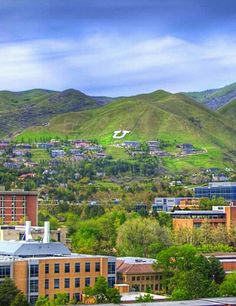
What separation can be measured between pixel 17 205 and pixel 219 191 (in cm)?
3756

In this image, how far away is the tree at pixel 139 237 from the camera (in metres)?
90.6

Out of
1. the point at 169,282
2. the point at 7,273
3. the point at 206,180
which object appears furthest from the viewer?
the point at 206,180

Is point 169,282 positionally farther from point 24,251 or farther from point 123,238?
point 123,238

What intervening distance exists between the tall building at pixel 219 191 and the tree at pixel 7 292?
3664 inches

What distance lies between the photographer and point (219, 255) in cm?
8419

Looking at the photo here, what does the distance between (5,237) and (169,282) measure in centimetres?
2609

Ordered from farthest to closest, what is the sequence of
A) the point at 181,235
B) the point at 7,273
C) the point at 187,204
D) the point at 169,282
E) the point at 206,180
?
the point at 206,180
the point at 187,204
the point at 181,235
the point at 169,282
the point at 7,273

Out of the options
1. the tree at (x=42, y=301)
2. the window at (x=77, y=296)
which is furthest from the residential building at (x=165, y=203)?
the tree at (x=42, y=301)

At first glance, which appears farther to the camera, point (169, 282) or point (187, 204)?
Answer: point (187, 204)

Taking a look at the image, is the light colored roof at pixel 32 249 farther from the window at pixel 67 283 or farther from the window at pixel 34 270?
the window at pixel 67 283

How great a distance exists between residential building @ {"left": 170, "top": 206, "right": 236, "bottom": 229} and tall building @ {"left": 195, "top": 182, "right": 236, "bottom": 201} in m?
29.1

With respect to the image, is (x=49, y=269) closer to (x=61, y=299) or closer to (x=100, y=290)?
(x=61, y=299)

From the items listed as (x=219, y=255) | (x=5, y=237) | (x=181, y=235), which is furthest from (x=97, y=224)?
(x=219, y=255)

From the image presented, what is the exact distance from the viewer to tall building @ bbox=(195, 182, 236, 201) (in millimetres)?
147375
